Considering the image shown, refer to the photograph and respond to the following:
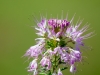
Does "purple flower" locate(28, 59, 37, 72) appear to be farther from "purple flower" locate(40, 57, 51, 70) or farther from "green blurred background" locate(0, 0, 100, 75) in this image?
"green blurred background" locate(0, 0, 100, 75)

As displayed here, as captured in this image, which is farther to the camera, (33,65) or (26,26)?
(26,26)

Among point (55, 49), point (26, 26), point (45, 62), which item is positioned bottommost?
point (45, 62)

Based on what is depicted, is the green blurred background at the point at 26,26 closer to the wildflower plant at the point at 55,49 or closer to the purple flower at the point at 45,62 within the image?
the wildflower plant at the point at 55,49

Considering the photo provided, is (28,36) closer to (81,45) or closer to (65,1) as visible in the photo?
(65,1)

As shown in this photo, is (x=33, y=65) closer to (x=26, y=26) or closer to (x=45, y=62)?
(x=45, y=62)

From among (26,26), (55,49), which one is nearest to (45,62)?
(55,49)

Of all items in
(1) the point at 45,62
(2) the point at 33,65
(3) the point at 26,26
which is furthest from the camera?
(3) the point at 26,26

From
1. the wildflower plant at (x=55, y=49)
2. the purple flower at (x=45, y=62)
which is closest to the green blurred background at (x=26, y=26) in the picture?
the wildflower plant at (x=55, y=49)
